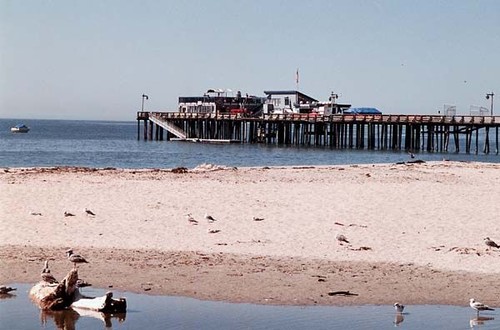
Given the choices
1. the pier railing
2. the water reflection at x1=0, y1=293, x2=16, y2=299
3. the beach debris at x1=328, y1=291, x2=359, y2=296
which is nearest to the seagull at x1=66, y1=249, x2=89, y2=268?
the water reflection at x1=0, y1=293, x2=16, y2=299

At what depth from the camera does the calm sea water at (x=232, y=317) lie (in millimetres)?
11750

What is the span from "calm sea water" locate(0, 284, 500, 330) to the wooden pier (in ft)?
200

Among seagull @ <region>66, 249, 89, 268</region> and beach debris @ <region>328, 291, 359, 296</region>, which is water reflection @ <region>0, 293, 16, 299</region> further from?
beach debris @ <region>328, 291, 359, 296</region>

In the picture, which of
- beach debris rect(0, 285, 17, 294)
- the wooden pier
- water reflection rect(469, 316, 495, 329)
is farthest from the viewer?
the wooden pier

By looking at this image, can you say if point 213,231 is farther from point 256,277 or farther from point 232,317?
point 232,317

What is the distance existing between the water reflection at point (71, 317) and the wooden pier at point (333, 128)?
205 feet

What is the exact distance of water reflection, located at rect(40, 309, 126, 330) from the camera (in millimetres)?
11750

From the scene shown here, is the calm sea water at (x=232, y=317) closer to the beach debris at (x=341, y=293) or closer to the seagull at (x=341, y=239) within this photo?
the beach debris at (x=341, y=293)

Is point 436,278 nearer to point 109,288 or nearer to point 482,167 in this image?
point 109,288

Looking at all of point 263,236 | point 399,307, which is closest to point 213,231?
point 263,236

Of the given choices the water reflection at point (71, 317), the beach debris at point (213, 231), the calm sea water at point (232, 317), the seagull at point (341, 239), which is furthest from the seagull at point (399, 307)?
the beach debris at point (213, 231)

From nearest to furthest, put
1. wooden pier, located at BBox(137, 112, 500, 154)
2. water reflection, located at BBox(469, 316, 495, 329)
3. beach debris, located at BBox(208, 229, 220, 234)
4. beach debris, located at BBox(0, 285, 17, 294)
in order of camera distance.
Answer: water reflection, located at BBox(469, 316, 495, 329) < beach debris, located at BBox(0, 285, 17, 294) < beach debris, located at BBox(208, 229, 220, 234) < wooden pier, located at BBox(137, 112, 500, 154)

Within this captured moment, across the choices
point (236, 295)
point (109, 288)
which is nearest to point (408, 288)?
point (236, 295)

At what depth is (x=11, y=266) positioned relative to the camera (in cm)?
1520
